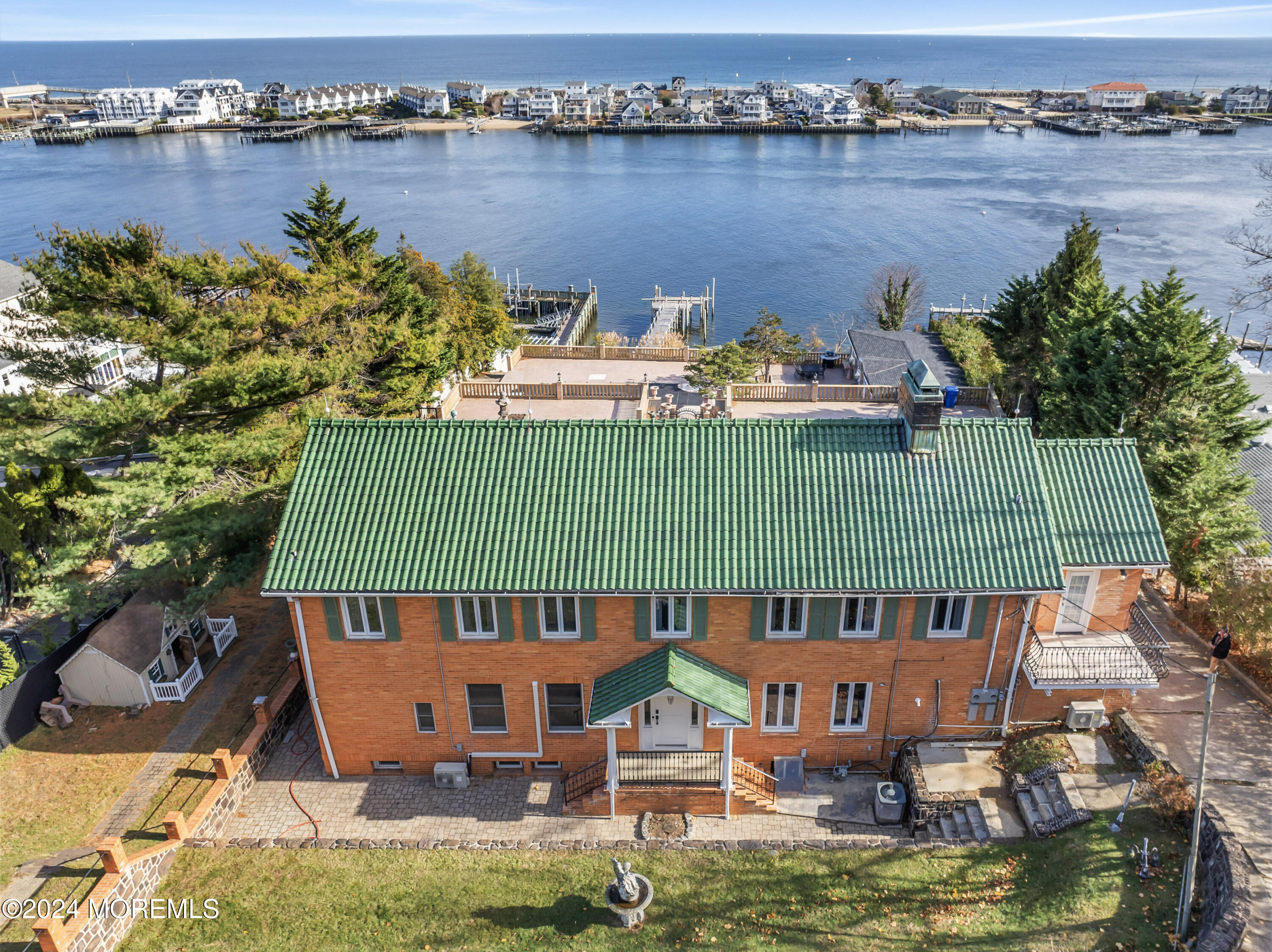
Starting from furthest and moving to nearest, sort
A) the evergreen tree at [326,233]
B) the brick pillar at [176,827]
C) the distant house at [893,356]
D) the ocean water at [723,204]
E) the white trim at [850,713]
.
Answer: the ocean water at [723,204] → the distant house at [893,356] → the evergreen tree at [326,233] → the white trim at [850,713] → the brick pillar at [176,827]

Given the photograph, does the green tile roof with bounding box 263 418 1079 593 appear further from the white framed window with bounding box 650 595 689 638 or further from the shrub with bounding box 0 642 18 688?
the shrub with bounding box 0 642 18 688

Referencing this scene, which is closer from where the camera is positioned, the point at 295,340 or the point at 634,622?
the point at 634,622

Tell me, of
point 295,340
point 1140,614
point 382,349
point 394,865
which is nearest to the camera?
point 394,865

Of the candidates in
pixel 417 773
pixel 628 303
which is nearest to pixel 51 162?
pixel 628 303

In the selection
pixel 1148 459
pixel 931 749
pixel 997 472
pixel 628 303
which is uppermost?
pixel 997 472

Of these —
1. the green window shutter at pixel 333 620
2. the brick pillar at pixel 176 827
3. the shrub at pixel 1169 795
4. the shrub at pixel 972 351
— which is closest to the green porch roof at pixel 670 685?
the green window shutter at pixel 333 620

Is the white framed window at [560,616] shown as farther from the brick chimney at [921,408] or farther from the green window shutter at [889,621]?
the brick chimney at [921,408]

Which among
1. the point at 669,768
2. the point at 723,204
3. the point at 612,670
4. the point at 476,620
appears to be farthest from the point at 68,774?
the point at 723,204

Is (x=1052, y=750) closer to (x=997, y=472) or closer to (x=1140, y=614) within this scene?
(x=1140, y=614)
